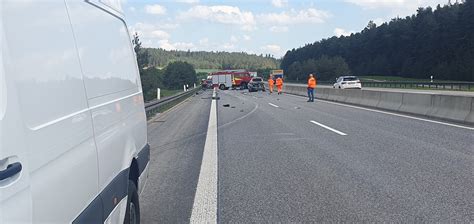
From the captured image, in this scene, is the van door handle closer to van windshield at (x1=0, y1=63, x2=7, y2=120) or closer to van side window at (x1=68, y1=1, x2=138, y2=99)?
van windshield at (x1=0, y1=63, x2=7, y2=120)

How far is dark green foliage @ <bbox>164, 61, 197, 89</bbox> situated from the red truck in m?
73.8

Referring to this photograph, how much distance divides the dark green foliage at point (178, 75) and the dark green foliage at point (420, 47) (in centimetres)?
3344

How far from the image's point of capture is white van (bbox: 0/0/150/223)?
6.21ft

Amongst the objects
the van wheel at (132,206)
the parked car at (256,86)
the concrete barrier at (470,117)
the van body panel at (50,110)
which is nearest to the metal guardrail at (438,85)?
the parked car at (256,86)

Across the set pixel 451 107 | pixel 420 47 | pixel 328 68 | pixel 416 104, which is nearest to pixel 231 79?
pixel 420 47

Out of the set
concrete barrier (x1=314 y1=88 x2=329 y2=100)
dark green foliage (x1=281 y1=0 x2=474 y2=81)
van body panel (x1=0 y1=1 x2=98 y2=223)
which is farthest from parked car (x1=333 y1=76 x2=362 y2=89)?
van body panel (x1=0 y1=1 x2=98 y2=223)

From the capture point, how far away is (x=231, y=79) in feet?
242

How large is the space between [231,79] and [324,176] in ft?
219

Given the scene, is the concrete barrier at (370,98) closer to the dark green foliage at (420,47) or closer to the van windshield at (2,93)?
the van windshield at (2,93)

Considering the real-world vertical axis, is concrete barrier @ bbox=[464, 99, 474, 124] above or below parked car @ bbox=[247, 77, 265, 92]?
A: above

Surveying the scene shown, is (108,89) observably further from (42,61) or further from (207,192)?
(207,192)

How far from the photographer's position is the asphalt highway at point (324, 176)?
17.9 ft

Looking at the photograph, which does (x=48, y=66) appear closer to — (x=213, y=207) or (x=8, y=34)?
(x=8, y=34)

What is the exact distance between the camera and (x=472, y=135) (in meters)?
11.5
